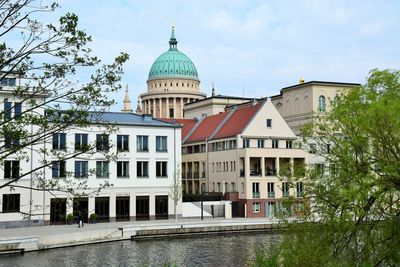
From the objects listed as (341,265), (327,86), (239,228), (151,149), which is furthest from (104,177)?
(341,265)

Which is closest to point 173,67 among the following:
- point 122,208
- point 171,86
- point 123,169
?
point 171,86

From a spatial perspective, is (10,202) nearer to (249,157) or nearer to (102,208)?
(102,208)

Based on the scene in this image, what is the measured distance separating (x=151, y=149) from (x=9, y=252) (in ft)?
93.4

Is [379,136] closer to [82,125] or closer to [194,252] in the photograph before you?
[82,125]

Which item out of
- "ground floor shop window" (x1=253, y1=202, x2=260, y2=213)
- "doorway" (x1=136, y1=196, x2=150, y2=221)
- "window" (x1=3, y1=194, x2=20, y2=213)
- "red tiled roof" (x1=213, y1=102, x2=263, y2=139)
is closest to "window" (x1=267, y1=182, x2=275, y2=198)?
"ground floor shop window" (x1=253, y1=202, x2=260, y2=213)

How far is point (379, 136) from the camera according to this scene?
18.9 meters

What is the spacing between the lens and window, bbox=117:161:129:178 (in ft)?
216

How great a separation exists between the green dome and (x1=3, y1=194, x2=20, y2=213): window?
102228 mm

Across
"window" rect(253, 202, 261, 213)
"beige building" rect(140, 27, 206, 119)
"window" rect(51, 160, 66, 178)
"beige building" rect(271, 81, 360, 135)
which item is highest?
"beige building" rect(140, 27, 206, 119)

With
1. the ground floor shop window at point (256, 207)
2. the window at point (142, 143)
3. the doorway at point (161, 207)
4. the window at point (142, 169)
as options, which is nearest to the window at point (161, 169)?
the window at point (142, 169)

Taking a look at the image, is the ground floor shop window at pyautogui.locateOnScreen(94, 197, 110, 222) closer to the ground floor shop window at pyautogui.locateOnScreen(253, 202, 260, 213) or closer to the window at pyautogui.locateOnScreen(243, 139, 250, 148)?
the ground floor shop window at pyautogui.locateOnScreen(253, 202, 260, 213)

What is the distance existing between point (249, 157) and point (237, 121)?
819 centimetres

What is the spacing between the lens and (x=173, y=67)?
160m

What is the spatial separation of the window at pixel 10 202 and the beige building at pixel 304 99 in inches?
1662
